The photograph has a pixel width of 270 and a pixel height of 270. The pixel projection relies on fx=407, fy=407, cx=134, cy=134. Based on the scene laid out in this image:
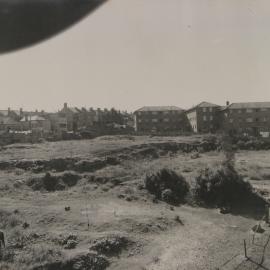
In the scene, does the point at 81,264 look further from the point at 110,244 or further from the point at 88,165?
the point at 88,165

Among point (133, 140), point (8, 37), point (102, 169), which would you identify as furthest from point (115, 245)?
point (133, 140)

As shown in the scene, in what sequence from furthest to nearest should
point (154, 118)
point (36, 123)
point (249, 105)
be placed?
point (36, 123), point (154, 118), point (249, 105)

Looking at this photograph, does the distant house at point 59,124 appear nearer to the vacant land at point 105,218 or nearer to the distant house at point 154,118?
the distant house at point 154,118

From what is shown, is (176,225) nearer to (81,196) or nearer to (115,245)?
(115,245)

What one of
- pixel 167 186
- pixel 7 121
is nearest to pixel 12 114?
pixel 7 121

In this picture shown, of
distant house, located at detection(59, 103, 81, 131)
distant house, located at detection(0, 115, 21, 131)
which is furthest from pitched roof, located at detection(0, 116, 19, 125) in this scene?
distant house, located at detection(59, 103, 81, 131)

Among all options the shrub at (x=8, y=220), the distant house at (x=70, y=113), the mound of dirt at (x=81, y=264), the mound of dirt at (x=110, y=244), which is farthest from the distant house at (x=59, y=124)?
the mound of dirt at (x=81, y=264)
